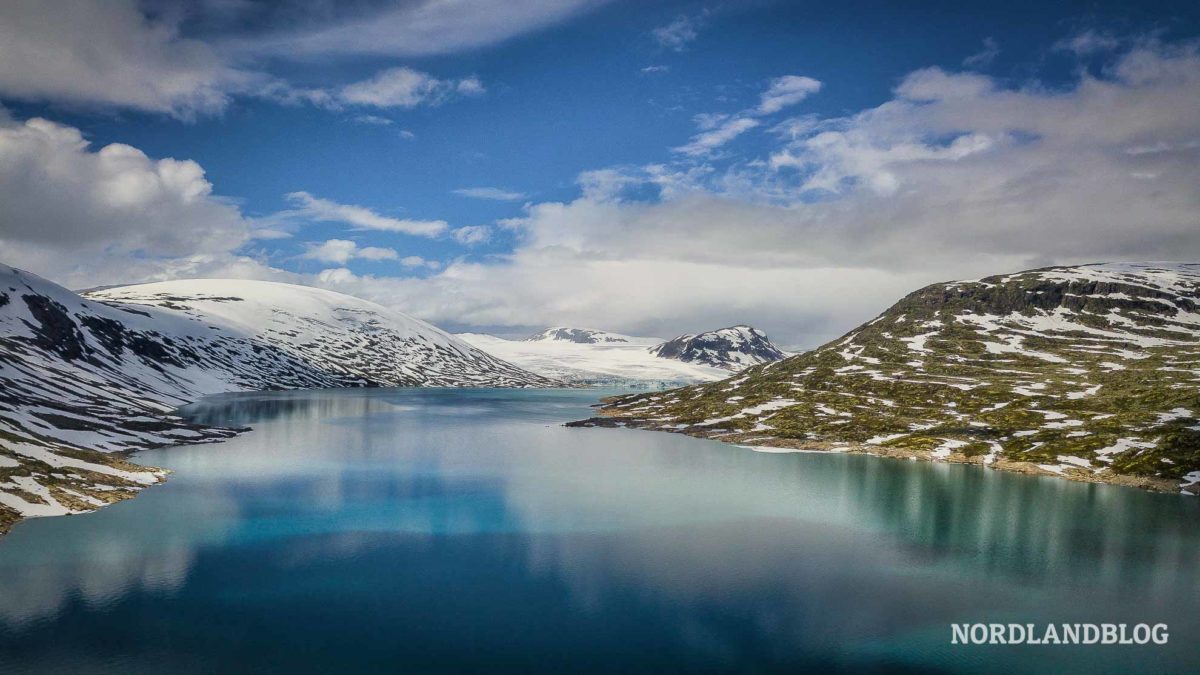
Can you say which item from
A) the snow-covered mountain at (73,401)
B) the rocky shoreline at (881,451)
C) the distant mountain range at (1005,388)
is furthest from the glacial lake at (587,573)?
the distant mountain range at (1005,388)

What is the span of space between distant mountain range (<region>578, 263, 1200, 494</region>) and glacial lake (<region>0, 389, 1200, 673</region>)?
52.7ft

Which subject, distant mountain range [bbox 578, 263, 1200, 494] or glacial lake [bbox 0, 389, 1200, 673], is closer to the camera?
glacial lake [bbox 0, 389, 1200, 673]

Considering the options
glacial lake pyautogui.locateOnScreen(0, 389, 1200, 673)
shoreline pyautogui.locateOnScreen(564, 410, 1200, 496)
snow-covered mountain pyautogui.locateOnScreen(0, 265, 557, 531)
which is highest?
snow-covered mountain pyautogui.locateOnScreen(0, 265, 557, 531)

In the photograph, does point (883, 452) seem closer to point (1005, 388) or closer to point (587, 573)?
point (1005, 388)

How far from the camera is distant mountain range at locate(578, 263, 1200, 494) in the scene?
83625mm

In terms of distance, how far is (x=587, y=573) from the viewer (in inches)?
1567

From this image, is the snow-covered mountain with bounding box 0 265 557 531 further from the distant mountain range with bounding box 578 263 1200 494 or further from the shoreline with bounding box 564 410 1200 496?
the distant mountain range with bounding box 578 263 1200 494

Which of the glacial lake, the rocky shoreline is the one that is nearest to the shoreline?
the rocky shoreline

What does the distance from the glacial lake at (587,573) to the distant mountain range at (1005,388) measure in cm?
1607

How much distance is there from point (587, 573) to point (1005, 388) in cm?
10527

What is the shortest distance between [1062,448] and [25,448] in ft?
366

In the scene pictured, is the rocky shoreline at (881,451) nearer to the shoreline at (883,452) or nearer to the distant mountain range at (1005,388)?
the shoreline at (883,452)

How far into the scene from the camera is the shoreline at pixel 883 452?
232 feet

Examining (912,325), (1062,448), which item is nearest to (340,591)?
(1062,448)
